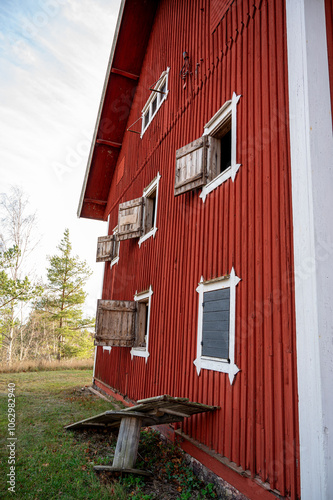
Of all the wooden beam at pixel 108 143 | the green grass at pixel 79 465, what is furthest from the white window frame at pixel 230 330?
the wooden beam at pixel 108 143

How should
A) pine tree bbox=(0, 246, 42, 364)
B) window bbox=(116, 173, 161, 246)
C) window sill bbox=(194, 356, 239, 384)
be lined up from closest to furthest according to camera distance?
window sill bbox=(194, 356, 239, 384), window bbox=(116, 173, 161, 246), pine tree bbox=(0, 246, 42, 364)

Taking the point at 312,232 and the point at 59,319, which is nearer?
the point at 312,232

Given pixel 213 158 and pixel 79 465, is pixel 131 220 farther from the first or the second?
pixel 79 465

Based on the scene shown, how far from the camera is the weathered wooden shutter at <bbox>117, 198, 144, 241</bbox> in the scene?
362 inches

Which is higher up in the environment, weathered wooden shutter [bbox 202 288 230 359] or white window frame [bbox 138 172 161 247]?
white window frame [bbox 138 172 161 247]

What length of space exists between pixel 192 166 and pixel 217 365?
3.35m

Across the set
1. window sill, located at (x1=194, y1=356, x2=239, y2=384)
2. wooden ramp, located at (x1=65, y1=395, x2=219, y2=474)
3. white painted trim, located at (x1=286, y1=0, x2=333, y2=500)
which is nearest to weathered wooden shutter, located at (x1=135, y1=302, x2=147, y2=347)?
wooden ramp, located at (x1=65, y1=395, x2=219, y2=474)

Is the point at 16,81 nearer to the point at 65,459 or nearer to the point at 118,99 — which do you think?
the point at 118,99

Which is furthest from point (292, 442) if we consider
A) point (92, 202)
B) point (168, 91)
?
point (92, 202)

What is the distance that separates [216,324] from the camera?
4867 millimetres

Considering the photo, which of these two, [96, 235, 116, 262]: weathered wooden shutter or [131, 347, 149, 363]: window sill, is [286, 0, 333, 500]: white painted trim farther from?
[96, 235, 116, 262]: weathered wooden shutter

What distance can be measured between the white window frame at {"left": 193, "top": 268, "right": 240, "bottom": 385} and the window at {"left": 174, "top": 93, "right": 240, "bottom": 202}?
152cm

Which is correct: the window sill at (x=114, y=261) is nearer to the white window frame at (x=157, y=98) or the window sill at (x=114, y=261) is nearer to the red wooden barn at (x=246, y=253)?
the red wooden barn at (x=246, y=253)

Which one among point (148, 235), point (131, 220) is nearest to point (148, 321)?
point (148, 235)
